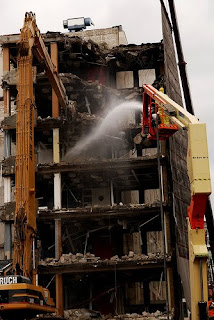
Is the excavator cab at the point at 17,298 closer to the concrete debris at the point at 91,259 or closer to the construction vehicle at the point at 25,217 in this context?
the construction vehicle at the point at 25,217

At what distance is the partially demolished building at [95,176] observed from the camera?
4406 centimetres

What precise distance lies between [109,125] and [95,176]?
4.18m

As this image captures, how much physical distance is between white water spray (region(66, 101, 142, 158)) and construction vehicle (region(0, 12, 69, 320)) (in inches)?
466

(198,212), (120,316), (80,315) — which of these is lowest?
(120,316)

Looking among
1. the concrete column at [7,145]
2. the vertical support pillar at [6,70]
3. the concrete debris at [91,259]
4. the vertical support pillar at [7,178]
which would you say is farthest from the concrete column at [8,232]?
the vertical support pillar at [6,70]

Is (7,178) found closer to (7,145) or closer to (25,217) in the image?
(7,145)

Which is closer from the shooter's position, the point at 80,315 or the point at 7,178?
the point at 80,315

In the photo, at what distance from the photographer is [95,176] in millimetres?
47406

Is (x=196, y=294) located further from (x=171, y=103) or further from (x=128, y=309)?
(x=128, y=309)

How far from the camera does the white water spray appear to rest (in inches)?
1879

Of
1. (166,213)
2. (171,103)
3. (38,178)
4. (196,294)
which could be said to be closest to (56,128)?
(38,178)

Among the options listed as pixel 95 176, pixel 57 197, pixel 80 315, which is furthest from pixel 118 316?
pixel 95 176

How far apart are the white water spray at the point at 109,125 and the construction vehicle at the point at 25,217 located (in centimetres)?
1182

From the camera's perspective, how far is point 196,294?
2202 cm
